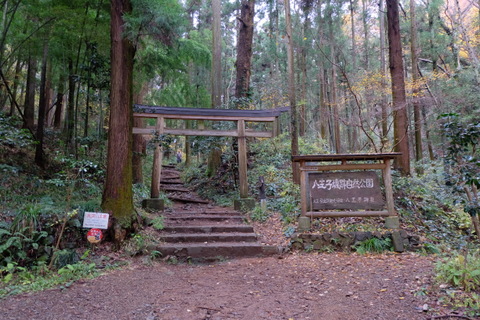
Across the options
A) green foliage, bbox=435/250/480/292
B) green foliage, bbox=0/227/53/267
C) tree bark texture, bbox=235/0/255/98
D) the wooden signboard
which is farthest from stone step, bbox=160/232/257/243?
tree bark texture, bbox=235/0/255/98

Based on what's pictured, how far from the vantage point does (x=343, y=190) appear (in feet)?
21.0

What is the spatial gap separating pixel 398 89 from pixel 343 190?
14.5 feet

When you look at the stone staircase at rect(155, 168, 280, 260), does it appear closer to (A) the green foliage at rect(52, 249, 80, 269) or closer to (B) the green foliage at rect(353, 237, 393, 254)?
(A) the green foliage at rect(52, 249, 80, 269)

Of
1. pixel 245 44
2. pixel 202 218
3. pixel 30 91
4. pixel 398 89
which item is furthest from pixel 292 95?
pixel 30 91

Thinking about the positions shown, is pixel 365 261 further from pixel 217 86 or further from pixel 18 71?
pixel 18 71

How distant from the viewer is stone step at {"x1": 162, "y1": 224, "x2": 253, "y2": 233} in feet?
22.0

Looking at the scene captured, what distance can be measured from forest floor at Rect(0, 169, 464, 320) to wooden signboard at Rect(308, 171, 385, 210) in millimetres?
1088

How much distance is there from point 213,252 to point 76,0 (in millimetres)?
7055

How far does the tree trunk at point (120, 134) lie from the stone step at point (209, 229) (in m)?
1.06

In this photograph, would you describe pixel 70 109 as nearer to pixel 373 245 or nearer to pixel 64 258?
pixel 64 258

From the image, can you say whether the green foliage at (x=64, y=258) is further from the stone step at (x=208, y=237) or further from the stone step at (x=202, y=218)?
the stone step at (x=202, y=218)

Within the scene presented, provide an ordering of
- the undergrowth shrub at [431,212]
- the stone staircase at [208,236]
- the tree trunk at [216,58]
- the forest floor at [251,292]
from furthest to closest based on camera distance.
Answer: the tree trunk at [216,58] < the undergrowth shrub at [431,212] < the stone staircase at [208,236] < the forest floor at [251,292]

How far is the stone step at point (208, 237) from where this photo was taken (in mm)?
6281

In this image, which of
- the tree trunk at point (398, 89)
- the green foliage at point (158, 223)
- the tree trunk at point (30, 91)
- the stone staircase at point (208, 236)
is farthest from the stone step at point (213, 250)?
the tree trunk at point (30, 91)
